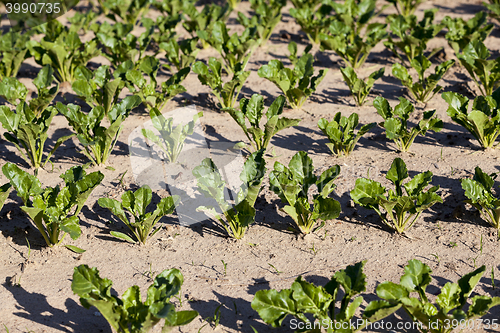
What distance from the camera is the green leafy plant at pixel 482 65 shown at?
5660mm

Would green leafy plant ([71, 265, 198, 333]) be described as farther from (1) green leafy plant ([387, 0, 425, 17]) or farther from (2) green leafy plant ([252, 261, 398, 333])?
(1) green leafy plant ([387, 0, 425, 17])

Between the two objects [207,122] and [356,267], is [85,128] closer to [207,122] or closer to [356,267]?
[207,122]

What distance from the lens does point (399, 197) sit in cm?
383

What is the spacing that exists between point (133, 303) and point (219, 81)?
3398 mm

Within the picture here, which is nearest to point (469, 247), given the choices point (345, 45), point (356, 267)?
point (356, 267)

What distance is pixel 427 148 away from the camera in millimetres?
5219

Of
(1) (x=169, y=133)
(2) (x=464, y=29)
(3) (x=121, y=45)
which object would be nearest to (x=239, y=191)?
(1) (x=169, y=133)

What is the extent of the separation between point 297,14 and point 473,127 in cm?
371

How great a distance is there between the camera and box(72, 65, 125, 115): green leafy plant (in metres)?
5.47

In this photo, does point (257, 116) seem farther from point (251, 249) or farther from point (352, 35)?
point (352, 35)

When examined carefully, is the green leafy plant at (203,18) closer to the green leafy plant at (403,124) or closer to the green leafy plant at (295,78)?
the green leafy plant at (295,78)

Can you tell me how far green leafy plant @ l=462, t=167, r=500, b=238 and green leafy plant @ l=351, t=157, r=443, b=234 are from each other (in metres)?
0.27

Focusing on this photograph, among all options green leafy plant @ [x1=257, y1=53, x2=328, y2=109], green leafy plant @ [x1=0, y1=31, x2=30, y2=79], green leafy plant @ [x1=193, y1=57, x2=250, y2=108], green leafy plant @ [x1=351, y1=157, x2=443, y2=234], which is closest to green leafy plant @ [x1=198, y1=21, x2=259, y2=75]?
green leafy plant @ [x1=193, y1=57, x2=250, y2=108]

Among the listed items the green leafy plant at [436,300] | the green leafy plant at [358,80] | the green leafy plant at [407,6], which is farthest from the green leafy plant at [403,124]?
the green leafy plant at [407,6]
